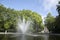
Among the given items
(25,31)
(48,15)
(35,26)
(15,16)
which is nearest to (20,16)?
(15,16)

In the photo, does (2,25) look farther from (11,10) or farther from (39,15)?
(39,15)

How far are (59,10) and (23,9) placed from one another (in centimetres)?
1715

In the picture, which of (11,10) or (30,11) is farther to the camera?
(30,11)

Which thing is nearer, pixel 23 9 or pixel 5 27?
pixel 5 27

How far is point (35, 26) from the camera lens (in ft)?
229

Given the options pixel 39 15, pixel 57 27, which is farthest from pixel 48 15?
pixel 57 27

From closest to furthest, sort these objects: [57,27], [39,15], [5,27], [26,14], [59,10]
A: 1. [5,27]
2. [57,27]
3. [59,10]
4. [26,14]
5. [39,15]

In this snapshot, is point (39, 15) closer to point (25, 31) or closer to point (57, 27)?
point (57, 27)

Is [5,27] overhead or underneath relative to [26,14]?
underneath

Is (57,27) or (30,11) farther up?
(30,11)

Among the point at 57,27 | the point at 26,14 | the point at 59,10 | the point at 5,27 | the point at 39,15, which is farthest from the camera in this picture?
the point at 39,15

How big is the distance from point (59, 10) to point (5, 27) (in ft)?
75.1

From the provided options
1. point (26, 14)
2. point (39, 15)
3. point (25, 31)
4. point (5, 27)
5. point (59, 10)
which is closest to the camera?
point (25, 31)

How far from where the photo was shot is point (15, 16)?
65.6 metres
